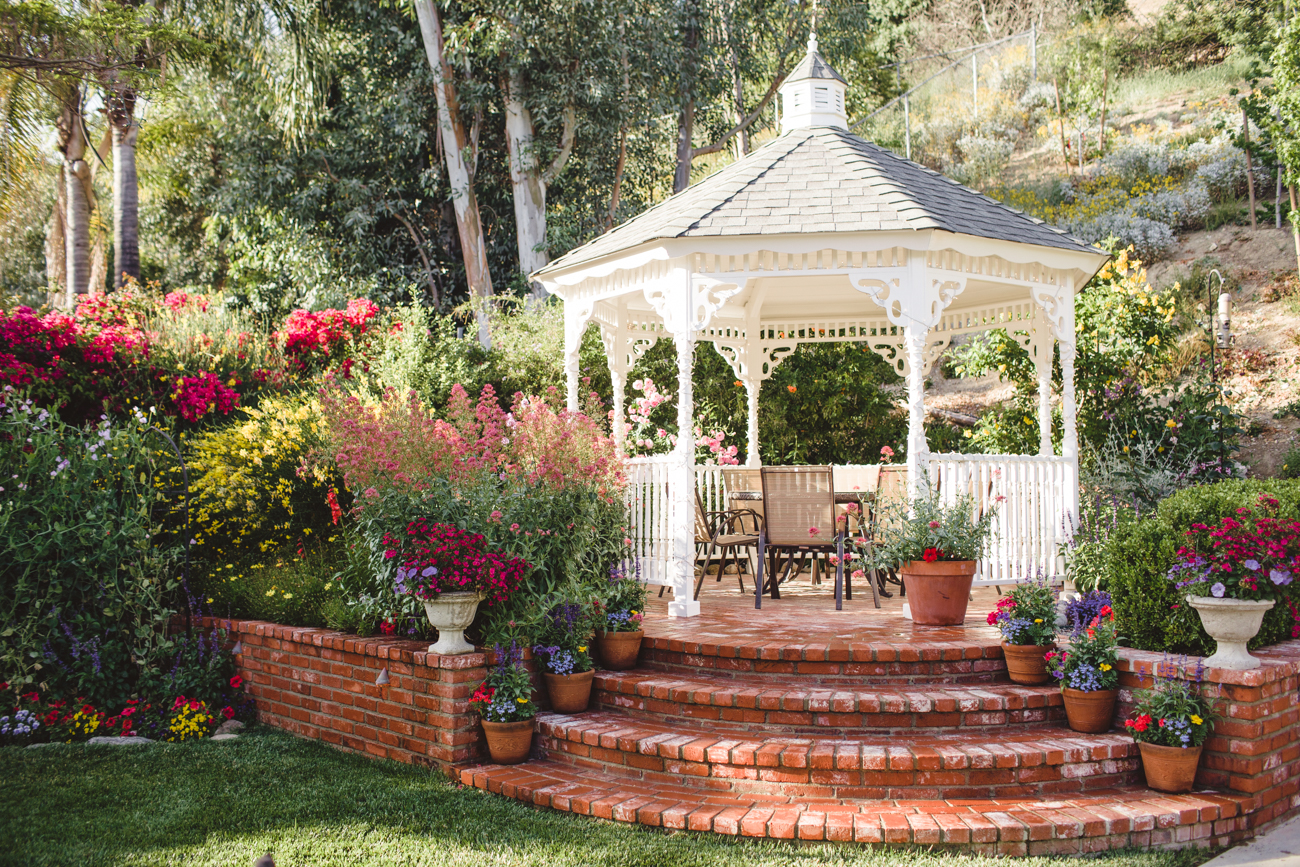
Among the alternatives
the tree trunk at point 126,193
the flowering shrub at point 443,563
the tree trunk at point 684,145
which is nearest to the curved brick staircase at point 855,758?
the flowering shrub at point 443,563

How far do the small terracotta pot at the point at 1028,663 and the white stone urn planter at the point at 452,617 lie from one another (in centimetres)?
304

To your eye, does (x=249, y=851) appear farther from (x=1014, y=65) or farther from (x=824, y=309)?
(x=1014, y=65)

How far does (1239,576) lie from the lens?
4.69 metres

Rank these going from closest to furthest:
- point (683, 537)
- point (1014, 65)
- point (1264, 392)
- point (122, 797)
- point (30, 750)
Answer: point (122, 797) → point (30, 750) → point (683, 537) → point (1264, 392) → point (1014, 65)

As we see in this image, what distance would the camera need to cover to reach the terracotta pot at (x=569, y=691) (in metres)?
5.52

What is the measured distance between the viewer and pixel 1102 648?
4977 mm

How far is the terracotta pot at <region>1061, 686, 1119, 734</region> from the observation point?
4910 mm

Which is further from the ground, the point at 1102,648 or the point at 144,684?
the point at 1102,648

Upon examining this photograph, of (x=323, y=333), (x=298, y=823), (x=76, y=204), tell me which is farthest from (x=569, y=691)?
(x=76, y=204)

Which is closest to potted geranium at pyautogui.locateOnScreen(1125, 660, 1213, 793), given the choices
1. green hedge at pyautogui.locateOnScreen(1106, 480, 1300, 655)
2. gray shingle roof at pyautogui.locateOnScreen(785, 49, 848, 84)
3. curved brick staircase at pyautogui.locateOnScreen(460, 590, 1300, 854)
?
curved brick staircase at pyautogui.locateOnScreen(460, 590, 1300, 854)

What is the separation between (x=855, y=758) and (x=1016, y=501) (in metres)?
3.39

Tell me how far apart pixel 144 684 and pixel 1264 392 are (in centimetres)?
1527

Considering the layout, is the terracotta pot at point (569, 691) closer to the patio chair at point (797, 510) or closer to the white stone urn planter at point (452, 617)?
the white stone urn planter at point (452, 617)

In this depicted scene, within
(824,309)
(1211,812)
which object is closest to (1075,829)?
(1211,812)
